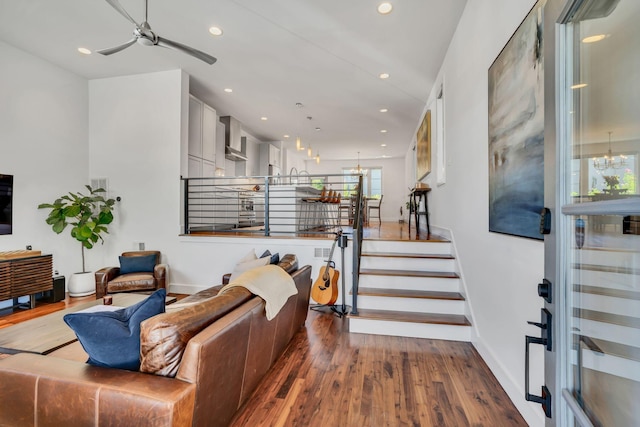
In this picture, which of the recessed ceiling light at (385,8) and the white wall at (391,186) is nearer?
the recessed ceiling light at (385,8)

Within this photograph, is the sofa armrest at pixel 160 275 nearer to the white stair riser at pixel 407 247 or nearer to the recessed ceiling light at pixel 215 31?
the white stair riser at pixel 407 247

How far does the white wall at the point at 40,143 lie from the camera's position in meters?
3.93

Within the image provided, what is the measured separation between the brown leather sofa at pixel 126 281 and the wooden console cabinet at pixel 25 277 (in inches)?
29.6

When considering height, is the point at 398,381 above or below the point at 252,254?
below

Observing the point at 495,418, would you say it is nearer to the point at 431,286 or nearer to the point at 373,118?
the point at 431,286

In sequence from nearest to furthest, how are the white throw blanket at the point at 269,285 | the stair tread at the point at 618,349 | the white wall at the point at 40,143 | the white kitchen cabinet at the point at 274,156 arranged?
the stair tread at the point at 618,349 → the white throw blanket at the point at 269,285 → the white wall at the point at 40,143 → the white kitchen cabinet at the point at 274,156

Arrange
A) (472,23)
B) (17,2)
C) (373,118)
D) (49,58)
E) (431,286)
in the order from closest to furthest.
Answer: (472,23) → (17,2) → (431,286) → (49,58) → (373,118)

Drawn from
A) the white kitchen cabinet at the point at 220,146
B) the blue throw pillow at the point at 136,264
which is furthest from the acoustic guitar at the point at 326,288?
the white kitchen cabinet at the point at 220,146

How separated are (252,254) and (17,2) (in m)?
3.81

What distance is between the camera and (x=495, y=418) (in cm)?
177

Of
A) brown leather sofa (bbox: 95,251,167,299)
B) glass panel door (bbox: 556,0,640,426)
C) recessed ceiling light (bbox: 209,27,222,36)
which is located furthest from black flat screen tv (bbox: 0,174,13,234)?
glass panel door (bbox: 556,0,640,426)

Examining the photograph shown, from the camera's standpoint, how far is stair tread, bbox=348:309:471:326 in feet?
9.54

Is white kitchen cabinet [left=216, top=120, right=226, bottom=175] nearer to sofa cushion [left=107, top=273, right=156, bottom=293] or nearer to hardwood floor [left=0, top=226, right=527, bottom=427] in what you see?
sofa cushion [left=107, top=273, right=156, bottom=293]

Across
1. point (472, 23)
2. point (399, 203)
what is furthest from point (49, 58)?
point (399, 203)
